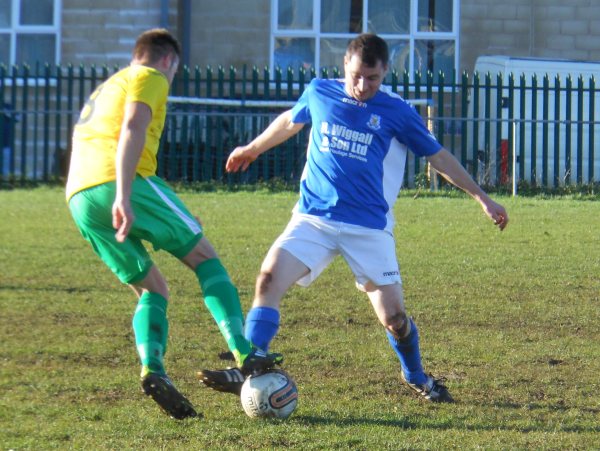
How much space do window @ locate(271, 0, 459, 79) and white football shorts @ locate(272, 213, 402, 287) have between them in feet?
46.7

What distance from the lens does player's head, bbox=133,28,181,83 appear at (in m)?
5.91

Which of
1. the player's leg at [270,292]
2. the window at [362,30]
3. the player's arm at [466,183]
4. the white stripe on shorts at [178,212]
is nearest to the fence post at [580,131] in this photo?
the window at [362,30]

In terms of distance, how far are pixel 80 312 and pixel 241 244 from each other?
329 cm

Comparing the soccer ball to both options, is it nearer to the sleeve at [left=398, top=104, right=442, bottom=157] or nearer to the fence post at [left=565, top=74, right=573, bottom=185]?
the sleeve at [left=398, top=104, right=442, bottom=157]

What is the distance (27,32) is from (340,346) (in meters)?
14.6

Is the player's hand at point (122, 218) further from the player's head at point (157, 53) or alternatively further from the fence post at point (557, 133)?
the fence post at point (557, 133)

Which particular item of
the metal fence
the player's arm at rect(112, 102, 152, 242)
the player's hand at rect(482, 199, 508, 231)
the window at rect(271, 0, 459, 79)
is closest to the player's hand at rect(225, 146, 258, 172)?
the player's arm at rect(112, 102, 152, 242)

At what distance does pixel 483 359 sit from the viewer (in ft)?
24.0

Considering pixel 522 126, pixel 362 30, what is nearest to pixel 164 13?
pixel 362 30

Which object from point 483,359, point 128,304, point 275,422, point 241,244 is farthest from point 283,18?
point 275,422

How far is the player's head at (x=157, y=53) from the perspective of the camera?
19.4 ft

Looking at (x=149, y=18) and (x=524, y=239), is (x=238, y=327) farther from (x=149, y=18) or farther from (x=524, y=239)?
A: (x=149, y=18)

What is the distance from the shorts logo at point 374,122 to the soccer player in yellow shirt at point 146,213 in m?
1.07

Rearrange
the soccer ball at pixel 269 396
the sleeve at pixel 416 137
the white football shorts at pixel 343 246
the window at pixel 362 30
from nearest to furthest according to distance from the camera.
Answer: the soccer ball at pixel 269 396 < the white football shorts at pixel 343 246 < the sleeve at pixel 416 137 < the window at pixel 362 30
